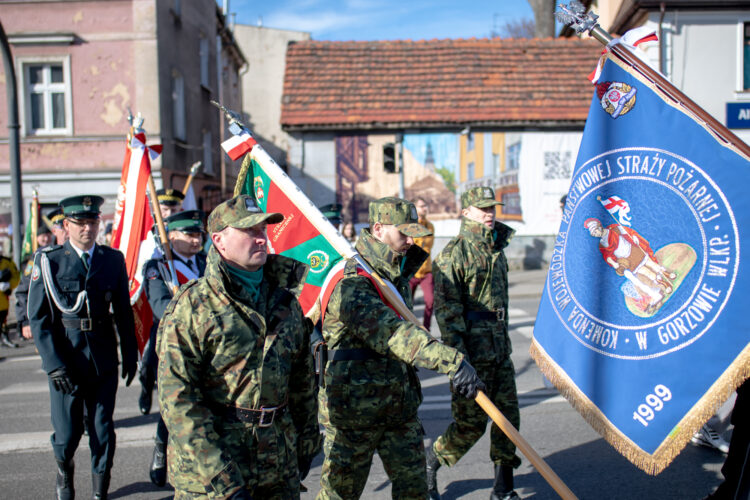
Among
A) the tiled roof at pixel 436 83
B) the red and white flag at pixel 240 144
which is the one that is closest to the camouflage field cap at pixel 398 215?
the red and white flag at pixel 240 144

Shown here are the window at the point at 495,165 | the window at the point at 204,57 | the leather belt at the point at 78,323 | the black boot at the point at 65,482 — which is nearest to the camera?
the black boot at the point at 65,482

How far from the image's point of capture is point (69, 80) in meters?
16.0

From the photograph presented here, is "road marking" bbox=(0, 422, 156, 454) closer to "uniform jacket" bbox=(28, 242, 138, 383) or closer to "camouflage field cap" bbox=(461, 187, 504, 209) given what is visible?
"uniform jacket" bbox=(28, 242, 138, 383)

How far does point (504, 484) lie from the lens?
13.8 feet

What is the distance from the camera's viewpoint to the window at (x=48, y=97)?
52.6ft

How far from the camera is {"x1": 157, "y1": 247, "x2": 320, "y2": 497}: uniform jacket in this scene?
2412 mm

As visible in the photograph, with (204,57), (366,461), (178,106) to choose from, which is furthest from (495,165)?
(366,461)

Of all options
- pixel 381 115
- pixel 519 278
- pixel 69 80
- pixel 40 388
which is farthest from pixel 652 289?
pixel 69 80

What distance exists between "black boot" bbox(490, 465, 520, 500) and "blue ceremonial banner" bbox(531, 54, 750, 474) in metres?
0.95

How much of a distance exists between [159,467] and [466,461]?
236 cm

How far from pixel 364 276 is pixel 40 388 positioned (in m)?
5.95

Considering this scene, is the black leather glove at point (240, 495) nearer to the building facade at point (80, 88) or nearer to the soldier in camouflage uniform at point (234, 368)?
the soldier in camouflage uniform at point (234, 368)

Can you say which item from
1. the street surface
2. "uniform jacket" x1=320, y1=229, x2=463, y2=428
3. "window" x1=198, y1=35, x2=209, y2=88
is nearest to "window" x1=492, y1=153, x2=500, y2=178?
"window" x1=198, y1=35, x2=209, y2=88

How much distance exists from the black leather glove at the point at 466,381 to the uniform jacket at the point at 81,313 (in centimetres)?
269
